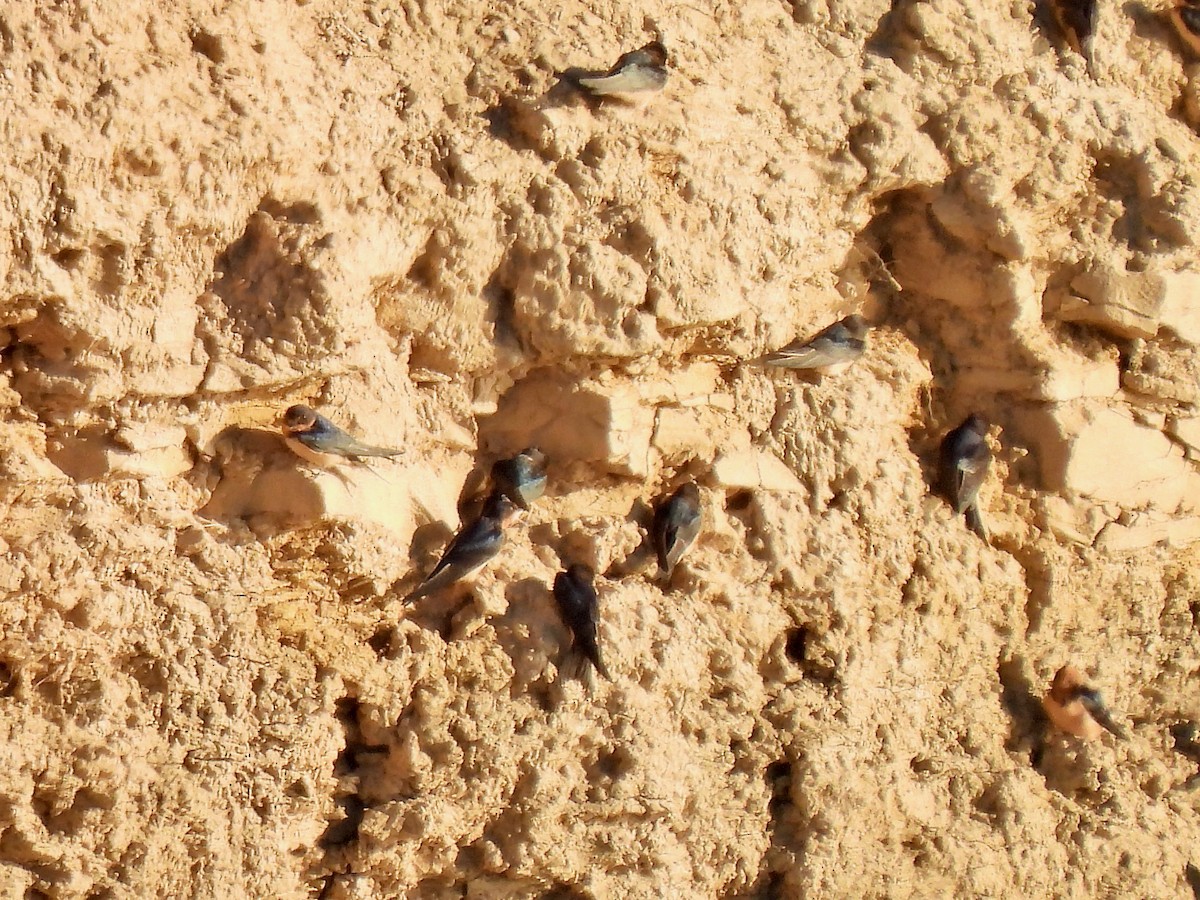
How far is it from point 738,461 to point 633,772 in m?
0.84

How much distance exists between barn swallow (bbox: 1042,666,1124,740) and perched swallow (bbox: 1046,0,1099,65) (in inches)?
70.8

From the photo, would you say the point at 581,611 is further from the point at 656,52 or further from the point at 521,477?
the point at 656,52

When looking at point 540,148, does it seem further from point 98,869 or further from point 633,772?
point 98,869

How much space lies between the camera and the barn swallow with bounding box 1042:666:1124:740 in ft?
13.1

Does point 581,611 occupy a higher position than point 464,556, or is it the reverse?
point 464,556

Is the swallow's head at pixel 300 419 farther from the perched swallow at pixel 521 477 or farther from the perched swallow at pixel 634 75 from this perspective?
the perched swallow at pixel 634 75

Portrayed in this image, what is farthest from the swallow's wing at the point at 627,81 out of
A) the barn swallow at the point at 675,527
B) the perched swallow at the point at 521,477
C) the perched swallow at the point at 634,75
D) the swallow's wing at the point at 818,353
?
the barn swallow at the point at 675,527

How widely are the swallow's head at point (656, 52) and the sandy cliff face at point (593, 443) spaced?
→ 3.3 inches

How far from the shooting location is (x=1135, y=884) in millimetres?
4020

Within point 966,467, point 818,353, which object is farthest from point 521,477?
point 966,467

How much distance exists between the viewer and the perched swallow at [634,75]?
11.0ft

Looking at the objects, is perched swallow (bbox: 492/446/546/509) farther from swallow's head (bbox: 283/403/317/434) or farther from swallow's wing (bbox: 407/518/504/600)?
swallow's head (bbox: 283/403/317/434)

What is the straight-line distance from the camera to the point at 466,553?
3.19 meters

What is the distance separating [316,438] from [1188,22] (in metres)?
3.05
